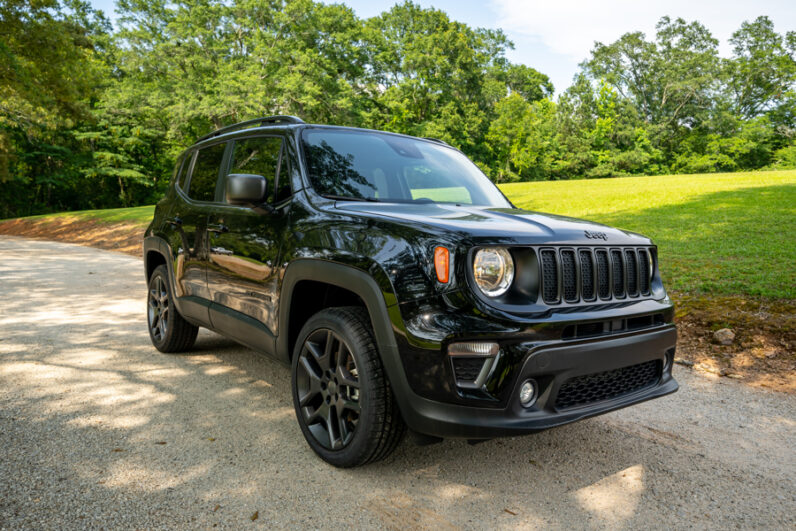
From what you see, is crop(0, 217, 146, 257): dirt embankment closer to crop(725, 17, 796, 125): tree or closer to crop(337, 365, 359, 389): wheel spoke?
crop(337, 365, 359, 389): wheel spoke

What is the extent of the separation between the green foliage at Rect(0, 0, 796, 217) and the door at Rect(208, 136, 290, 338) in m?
17.7

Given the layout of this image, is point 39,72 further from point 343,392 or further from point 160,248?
point 343,392

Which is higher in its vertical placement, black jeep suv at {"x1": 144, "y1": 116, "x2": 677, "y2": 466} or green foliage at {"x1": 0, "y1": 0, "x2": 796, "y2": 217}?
green foliage at {"x1": 0, "y1": 0, "x2": 796, "y2": 217}

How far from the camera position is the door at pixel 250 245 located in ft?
11.1

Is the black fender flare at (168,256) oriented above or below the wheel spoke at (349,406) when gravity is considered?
above

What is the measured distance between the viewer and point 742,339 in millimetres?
5266

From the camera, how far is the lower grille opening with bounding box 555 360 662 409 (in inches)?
102

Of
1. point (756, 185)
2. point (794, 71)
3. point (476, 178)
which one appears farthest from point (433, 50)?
point (476, 178)

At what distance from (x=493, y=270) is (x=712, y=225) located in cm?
1142

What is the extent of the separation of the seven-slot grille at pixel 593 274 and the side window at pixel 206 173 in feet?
9.11

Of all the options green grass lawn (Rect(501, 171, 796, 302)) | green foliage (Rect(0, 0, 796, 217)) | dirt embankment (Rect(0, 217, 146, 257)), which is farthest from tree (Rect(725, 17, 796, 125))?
dirt embankment (Rect(0, 217, 146, 257))

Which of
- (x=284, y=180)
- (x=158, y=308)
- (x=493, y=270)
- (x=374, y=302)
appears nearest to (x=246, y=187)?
(x=284, y=180)

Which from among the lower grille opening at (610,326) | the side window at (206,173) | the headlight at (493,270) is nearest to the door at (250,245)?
the side window at (206,173)

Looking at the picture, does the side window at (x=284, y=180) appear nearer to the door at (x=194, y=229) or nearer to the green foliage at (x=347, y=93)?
the door at (x=194, y=229)
